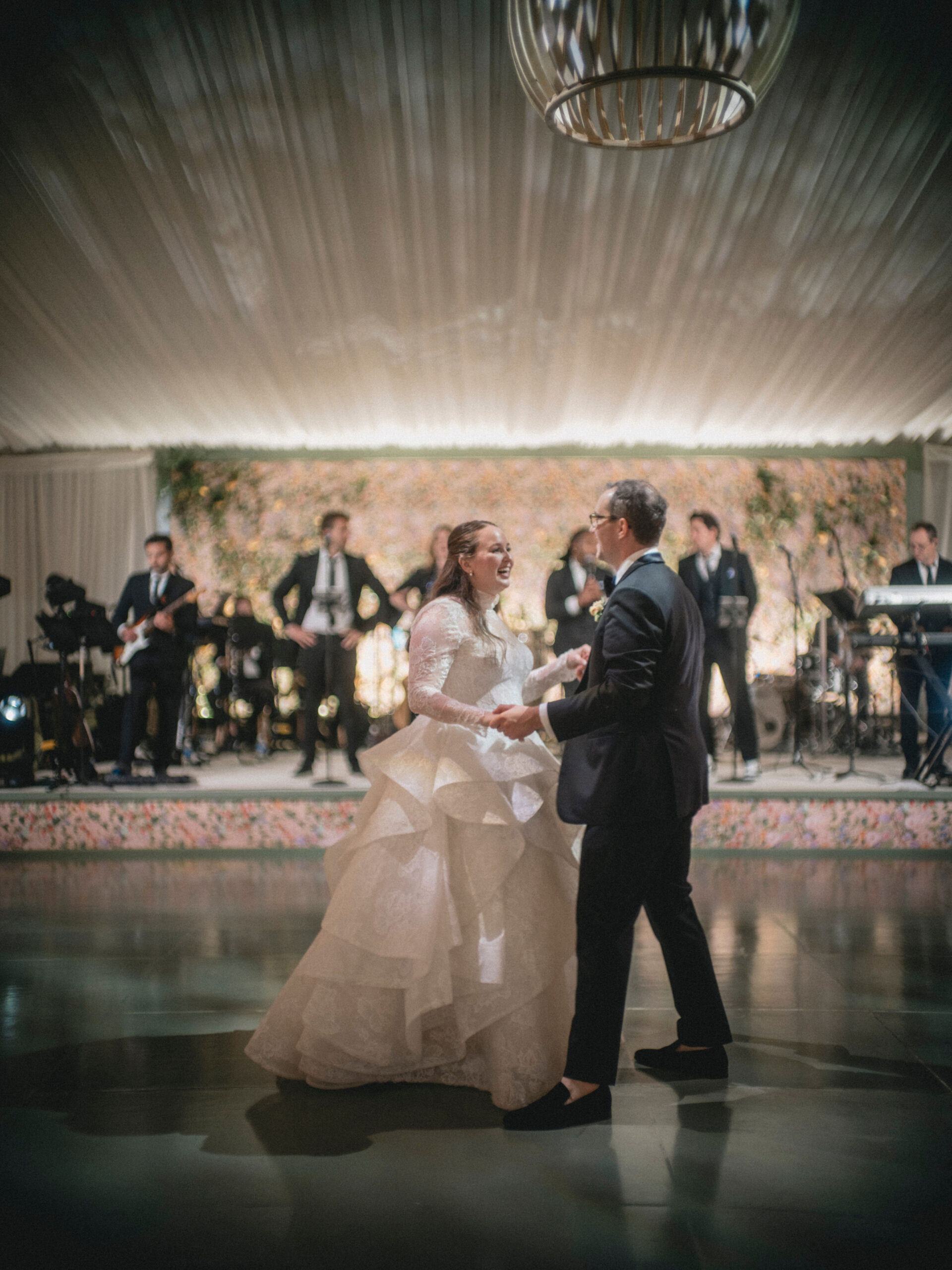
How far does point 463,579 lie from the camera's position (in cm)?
266

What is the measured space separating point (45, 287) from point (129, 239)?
949 millimetres

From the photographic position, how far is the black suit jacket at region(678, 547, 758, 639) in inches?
252

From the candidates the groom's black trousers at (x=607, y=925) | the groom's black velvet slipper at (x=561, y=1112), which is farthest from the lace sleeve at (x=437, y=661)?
the groom's black velvet slipper at (x=561, y=1112)

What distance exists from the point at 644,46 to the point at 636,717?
→ 5.53 ft

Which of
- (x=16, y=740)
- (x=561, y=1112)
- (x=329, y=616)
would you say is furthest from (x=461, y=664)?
(x=16, y=740)

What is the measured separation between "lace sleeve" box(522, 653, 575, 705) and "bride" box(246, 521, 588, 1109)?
19 cm

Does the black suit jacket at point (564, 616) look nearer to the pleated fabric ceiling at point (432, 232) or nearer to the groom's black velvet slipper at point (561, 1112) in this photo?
the pleated fabric ceiling at point (432, 232)

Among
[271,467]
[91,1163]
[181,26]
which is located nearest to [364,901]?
[91,1163]

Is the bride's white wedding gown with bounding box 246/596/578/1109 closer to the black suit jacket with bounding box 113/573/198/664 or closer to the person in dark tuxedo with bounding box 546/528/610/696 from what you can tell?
the person in dark tuxedo with bounding box 546/528/610/696

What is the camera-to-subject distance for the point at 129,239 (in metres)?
6.10

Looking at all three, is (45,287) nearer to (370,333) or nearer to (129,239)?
(129,239)

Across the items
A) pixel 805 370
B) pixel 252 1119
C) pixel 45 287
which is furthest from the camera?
pixel 805 370

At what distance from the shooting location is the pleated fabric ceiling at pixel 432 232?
4.64 meters

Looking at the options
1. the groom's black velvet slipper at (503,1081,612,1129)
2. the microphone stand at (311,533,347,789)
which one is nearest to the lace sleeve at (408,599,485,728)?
the groom's black velvet slipper at (503,1081,612,1129)
